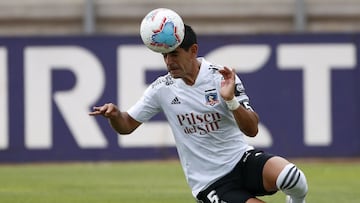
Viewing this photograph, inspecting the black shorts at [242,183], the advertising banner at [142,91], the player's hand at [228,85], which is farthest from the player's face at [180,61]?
the advertising banner at [142,91]

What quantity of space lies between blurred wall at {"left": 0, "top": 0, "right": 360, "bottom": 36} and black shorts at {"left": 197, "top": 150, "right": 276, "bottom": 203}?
16.7 meters

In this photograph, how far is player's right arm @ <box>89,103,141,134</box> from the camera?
8242mm

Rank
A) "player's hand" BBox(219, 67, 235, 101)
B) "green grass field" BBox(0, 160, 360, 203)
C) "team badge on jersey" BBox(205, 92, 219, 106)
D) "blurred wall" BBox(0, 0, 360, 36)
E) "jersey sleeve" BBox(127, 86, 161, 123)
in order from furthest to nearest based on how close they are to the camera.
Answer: "blurred wall" BBox(0, 0, 360, 36) → "green grass field" BBox(0, 160, 360, 203) → "jersey sleeve" BBox(127, 86, 161, 123) → "team badge on jersey" BBox(205, 92, 219, 106) → "player's hand" BBox(219, 67, 235, 101)

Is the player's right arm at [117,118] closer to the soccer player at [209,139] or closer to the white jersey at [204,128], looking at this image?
the soccer player at [209,139]

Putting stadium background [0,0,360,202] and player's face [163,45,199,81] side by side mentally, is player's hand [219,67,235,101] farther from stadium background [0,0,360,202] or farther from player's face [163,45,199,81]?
stadium background [0,0,360,202]

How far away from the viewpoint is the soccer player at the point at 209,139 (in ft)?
27.1

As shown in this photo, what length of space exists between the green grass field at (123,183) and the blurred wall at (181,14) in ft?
18.5

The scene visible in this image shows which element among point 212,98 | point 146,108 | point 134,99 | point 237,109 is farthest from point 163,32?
point 134,99

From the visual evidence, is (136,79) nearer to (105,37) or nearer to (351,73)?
(105,37)

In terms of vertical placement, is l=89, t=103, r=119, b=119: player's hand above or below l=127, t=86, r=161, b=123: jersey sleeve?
above

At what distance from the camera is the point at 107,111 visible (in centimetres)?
827

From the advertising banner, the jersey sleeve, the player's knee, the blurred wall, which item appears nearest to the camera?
the player's knee

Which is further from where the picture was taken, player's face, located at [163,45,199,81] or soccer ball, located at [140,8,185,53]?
player's face, located at [163,45,199,81]

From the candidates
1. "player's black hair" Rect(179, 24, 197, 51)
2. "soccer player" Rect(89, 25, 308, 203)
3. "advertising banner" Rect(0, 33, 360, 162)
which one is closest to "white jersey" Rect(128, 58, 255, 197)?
"soccer player" Rect(89, 25, 308, 203)
